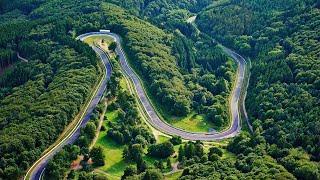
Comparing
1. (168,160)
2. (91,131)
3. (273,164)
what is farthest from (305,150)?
(91,131)

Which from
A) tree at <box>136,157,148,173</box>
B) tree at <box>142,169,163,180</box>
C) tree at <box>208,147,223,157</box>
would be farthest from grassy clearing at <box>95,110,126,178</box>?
tree at <box>208,147,223,157</box>

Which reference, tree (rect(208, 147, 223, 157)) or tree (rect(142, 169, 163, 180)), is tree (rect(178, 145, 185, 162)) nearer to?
tree (rect(208, 147, 223, 157))

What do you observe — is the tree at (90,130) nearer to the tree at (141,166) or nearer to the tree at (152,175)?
the tree at (141,166)

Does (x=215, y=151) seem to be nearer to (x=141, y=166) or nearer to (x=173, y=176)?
(x=173, y=176)

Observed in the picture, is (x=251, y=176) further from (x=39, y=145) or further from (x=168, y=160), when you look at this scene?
(x=39, y=145)

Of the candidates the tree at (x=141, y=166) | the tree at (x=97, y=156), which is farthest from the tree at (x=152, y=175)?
the tree at (x=97, y=156)

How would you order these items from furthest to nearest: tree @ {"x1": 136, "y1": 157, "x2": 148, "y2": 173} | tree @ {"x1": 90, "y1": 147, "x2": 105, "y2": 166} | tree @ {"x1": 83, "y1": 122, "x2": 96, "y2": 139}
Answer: tree @ {"x1": 83, "y1": 122, "x2": 96, "y2": 139}
tree @ {"x1": 90, "y1": 147, "x2": 105, "y2": 166}
tree @ {"x1": 136, "y1": 157, "x2": 148, "y2": 173}

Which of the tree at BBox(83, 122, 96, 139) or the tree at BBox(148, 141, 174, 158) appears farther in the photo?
the tree at BBox(83, 122, 96, 139)

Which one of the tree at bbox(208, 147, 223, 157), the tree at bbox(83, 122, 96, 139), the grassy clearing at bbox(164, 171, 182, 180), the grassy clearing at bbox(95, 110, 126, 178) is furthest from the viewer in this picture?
the tree at bbox(83, 122, 96, 139)

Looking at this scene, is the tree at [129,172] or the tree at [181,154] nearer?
the tree at [129,172]
